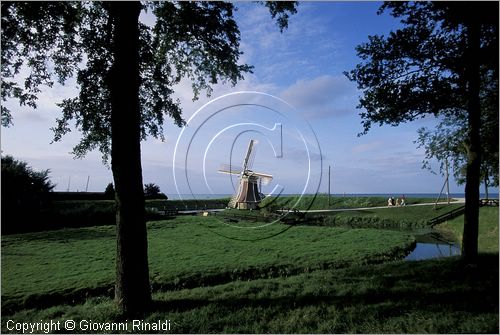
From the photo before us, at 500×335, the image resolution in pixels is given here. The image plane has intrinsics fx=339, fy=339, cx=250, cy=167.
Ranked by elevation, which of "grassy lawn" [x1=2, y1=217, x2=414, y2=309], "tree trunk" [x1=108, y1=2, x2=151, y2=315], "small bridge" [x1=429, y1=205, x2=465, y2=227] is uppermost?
"tree trunk" [x1=108, y1=2, x2=151, y2=315]

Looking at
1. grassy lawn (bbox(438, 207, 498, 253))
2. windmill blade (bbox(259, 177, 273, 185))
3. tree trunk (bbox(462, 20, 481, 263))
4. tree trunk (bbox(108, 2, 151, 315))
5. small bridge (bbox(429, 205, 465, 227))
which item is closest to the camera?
tree trunk (bbox(108, 2, 151, 315))

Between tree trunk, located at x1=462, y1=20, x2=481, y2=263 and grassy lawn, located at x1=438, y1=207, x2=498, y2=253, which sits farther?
grassy lawn, located at x1=438, y1=207, x2=498, y2=253

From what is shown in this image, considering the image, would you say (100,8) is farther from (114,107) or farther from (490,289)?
(490,289)

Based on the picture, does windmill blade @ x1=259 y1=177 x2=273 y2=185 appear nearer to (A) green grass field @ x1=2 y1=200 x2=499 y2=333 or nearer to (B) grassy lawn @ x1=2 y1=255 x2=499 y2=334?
(A) green grass field @ x1=2 y1=200 x2=499 y2=333

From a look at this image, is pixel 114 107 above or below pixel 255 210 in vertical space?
above

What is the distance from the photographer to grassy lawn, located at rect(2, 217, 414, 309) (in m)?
13.7

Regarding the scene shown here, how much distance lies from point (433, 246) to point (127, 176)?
81.3 feet

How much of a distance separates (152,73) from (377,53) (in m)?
7.93

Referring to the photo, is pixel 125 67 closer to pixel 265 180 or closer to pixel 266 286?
pixel 266 286

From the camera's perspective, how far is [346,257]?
62.3 feet

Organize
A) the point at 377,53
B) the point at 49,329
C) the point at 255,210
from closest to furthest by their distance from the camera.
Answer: the point at 49,329 → the point at 377,53 → the point at 255,210

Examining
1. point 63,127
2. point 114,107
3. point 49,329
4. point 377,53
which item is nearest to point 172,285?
point 49,329

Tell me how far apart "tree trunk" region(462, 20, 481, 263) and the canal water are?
1061 cm

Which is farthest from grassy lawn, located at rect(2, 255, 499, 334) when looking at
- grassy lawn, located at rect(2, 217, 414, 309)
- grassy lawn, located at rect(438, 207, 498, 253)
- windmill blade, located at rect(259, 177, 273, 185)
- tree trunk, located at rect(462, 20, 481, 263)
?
windmill blade, located at rect(259, 177, 273, 185)
